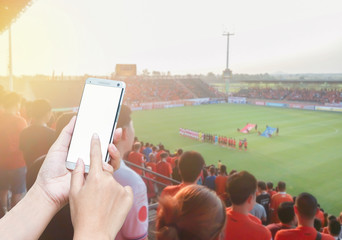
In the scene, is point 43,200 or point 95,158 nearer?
point 95,158

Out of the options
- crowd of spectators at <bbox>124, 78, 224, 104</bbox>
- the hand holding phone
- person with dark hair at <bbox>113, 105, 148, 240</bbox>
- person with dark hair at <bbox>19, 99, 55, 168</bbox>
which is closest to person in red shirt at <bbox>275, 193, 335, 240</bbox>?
person with dark hair at <bbox>113, 105, 148, 240</bbox>

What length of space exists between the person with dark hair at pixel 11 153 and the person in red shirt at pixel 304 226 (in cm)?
476

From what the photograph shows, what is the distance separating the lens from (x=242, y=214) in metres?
3.77

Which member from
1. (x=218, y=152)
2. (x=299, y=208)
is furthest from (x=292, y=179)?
(x=299, y=208)

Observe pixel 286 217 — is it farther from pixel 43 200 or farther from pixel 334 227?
pixel 43 200

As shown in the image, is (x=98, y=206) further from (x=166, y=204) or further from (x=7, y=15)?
(x=7, y=15)

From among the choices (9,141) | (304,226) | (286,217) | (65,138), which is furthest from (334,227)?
(9,141)

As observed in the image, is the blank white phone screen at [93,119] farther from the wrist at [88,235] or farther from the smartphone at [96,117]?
the wrist at [88,235]

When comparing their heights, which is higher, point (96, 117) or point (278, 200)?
point (96, 117)

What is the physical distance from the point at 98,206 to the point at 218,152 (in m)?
20.7

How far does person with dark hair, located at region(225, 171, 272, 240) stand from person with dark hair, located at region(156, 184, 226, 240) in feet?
5.61

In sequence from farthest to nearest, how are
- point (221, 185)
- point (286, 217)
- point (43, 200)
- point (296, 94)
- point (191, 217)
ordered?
point (296, 94)
point (221, 185)
point (286, 217)
point (191, 217)
point (43, 200)

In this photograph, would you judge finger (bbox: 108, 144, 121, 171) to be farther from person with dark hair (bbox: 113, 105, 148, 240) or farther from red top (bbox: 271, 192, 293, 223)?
red top (bbox: 271, 192, 293, 223)

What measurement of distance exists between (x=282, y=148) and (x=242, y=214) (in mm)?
20041
